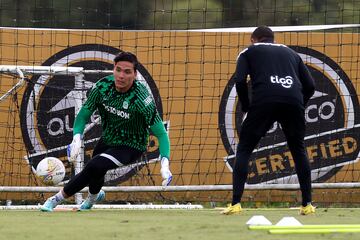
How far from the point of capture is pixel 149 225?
836cm

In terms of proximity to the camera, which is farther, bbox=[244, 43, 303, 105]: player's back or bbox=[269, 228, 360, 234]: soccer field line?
bbox=[244, 43, 303, 105]: player's back

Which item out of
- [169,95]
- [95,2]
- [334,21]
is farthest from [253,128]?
[95,2]

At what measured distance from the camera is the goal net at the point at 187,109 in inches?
532

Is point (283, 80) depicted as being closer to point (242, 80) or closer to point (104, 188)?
point (242, 80)

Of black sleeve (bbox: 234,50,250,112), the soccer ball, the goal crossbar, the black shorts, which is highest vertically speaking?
black sleeve (bbox: 234,50,250,112)

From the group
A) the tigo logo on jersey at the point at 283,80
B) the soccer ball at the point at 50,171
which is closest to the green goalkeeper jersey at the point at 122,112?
the tigo logo on jersey at the point at 283,80

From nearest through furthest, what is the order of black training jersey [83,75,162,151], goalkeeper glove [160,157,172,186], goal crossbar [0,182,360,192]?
goalkeeper glove [160,157,172,186] → black training jersey [83,75,162,151] → goal crossbar [0,182,360,192]

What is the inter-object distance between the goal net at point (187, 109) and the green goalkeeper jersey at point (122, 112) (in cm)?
342

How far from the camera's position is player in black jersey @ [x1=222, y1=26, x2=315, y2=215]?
32.0 feet

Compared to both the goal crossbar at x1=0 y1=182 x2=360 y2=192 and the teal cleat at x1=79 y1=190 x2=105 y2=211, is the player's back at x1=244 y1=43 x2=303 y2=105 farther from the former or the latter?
the goal crossbar at x1=0 y1=182 x2=360 y2=192

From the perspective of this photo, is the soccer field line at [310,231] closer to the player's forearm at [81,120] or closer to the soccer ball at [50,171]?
the player's forearm at [81,120]

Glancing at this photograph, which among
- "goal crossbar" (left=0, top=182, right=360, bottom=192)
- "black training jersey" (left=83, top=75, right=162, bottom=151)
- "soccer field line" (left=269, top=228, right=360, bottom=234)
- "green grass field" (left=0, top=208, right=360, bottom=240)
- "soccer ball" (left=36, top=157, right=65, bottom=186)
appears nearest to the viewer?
"green grass field" (left=0, top=208, right=360, bottom=240)

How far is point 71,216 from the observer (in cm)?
944

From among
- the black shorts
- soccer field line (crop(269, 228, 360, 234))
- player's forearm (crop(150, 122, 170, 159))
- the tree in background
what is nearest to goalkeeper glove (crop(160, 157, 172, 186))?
player's forearm (crop(150, 122, 170, 159))
